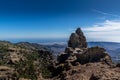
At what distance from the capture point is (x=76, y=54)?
125m

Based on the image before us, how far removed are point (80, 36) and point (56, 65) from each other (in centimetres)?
2869

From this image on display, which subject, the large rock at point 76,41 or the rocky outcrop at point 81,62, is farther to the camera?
the large rock at point 76,41

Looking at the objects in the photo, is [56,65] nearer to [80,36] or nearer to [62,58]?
[62,58]

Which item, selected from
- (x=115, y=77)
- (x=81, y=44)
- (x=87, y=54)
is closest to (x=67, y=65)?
(x=87, y=54)

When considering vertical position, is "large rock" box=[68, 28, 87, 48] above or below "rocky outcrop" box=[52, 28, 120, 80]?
above

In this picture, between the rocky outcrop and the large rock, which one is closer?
the rocky outcrop

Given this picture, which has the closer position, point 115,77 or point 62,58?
point 115,77

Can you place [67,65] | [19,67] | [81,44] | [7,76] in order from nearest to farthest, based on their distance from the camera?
[7,76], [67,65], [19,67], [81,44]

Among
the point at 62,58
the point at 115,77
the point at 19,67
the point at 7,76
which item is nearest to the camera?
the point at 115,77

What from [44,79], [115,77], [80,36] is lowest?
[44,79]

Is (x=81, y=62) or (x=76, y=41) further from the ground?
(x=76, y=41)

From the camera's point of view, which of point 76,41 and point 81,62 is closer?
point 81,62

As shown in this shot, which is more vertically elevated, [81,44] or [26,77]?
[81,44]

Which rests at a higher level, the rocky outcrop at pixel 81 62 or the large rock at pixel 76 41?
the large rock at pixel 76 41
